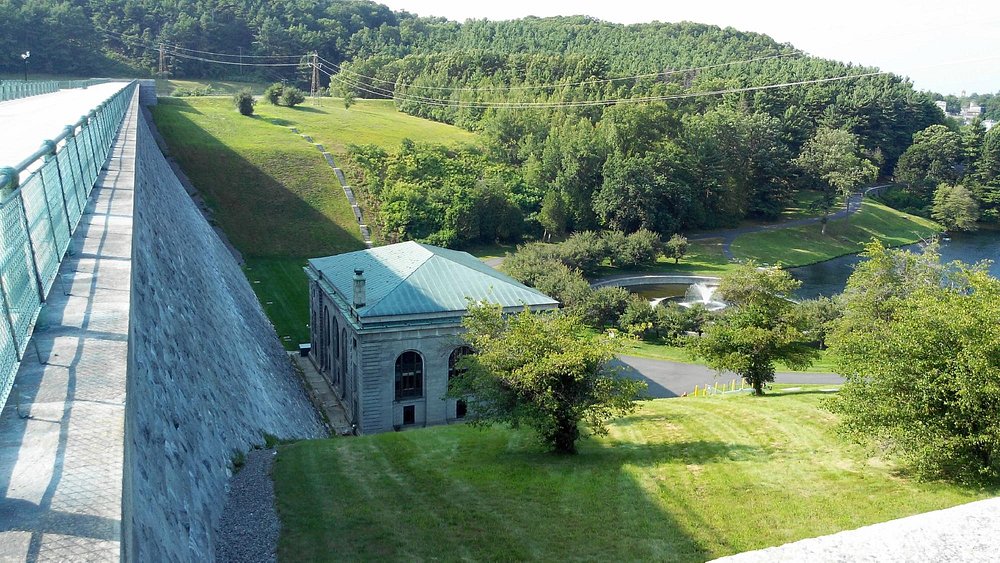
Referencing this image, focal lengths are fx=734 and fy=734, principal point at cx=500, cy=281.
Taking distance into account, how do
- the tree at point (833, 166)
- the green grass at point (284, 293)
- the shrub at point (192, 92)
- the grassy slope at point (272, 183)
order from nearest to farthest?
the green grass at point (284, 293), the grassy slope at point (272, 183), the tree at point (833, 166), the shrub at point (192, 92)

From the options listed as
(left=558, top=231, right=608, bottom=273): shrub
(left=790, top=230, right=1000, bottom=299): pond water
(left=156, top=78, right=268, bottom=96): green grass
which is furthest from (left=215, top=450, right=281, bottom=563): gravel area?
(left=156, top=78, right=268, bottom=96): green grass

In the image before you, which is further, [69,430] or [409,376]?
[409,376]

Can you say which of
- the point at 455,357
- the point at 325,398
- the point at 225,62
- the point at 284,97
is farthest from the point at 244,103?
the point at 455,357

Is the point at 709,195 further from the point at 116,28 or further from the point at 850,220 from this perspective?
the point at 116,28

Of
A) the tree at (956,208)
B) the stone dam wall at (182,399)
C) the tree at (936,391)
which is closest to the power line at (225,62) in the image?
the tree at (956,208)

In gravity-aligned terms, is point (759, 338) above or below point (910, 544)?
below

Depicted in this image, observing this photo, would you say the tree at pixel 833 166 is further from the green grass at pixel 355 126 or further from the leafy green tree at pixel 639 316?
the leafy green tree at pixel 639 316

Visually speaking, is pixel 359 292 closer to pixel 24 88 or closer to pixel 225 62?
pixel 24 88

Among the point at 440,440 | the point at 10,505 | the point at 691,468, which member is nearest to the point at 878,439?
the point at 691,468
